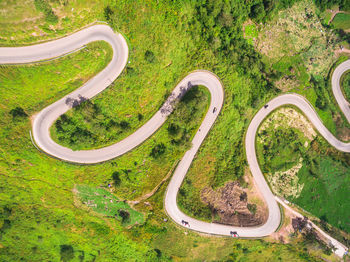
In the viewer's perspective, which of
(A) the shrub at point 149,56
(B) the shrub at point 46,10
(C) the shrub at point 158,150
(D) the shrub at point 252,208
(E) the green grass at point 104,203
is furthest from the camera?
(D) the shrub at point 252,208

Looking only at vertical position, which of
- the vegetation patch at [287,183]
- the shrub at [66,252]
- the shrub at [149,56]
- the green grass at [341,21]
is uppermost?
the green grass at [341,21]

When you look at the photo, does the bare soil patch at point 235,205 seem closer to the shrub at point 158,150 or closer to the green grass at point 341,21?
the shrub at point 158,150

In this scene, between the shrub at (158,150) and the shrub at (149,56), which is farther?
the shrub at (158,150)

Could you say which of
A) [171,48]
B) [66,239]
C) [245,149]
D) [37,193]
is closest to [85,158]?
[37,193]

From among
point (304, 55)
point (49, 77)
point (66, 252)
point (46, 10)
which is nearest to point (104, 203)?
point (66, 252)

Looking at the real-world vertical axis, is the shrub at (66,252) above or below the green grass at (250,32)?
below

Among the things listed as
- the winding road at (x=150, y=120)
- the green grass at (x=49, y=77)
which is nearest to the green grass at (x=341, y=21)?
the winding road at (x=150, y=120)

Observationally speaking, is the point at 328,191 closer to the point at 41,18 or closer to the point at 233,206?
the point at 233,206
